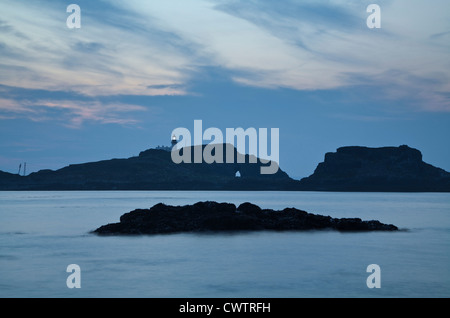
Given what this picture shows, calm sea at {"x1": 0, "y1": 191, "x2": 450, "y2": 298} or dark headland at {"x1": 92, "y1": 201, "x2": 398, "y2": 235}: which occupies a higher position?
dark headland at {"x1": 92, "y1": 201, "x2": 398, "y2": 235}

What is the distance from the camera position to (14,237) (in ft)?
119

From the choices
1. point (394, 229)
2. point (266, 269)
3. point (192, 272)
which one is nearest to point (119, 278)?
point (192, 272)

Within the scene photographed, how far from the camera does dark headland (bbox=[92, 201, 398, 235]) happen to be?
33.4 m

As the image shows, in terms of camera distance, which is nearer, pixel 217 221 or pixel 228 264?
pixel 228 264

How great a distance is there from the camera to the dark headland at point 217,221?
1314 inches

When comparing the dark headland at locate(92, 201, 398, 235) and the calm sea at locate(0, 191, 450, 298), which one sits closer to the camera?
the calm sea at locate(0, 191, 450, 298)

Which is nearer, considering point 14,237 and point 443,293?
point 443,293

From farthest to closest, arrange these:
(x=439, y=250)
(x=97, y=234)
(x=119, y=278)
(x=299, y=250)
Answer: (x=97, y=234) → (x=439, y=250) → (x=299, y=250) → (x=119, y=278)

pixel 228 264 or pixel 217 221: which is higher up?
pixel 217 221

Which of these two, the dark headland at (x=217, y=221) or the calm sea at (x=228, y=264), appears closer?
the calm sea at (x=228, y=264)

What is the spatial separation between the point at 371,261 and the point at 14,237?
2505 centimetres

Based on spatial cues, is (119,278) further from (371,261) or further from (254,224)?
(254,224)

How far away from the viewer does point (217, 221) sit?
33.8 metres
